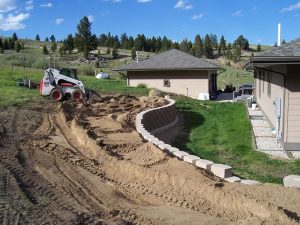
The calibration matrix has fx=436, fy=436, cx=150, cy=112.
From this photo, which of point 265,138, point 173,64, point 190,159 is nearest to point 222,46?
point 173,64

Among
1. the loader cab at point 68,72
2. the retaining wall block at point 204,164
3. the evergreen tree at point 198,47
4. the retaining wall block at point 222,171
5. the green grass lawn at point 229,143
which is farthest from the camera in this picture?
the evergreen tree at point 198,47

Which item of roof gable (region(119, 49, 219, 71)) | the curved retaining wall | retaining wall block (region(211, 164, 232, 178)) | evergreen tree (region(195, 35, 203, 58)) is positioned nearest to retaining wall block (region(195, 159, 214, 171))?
the curved retaining wall

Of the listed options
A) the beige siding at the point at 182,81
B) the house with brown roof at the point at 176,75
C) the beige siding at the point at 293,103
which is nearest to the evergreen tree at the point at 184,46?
the house with brown roof at the point at 176,75

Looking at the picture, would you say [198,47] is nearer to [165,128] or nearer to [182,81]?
[182,81]

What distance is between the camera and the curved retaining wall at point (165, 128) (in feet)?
27.7

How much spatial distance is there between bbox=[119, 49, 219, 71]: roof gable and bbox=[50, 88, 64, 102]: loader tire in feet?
47.9

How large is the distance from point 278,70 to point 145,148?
6.94 m

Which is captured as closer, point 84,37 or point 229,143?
point 229,143

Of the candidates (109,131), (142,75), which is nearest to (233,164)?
(109,131)

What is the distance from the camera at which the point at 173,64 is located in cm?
3481

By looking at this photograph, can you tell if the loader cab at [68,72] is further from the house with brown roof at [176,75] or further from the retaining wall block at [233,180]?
the retaining wall block at [233,180]

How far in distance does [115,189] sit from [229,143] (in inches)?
300

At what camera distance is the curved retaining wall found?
8430 mm

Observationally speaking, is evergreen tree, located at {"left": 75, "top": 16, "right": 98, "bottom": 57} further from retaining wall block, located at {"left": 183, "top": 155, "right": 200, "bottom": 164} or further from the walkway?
retaining wall block, located at {"left": 183, "top": 155, "right": 200, "bottom": 164}
